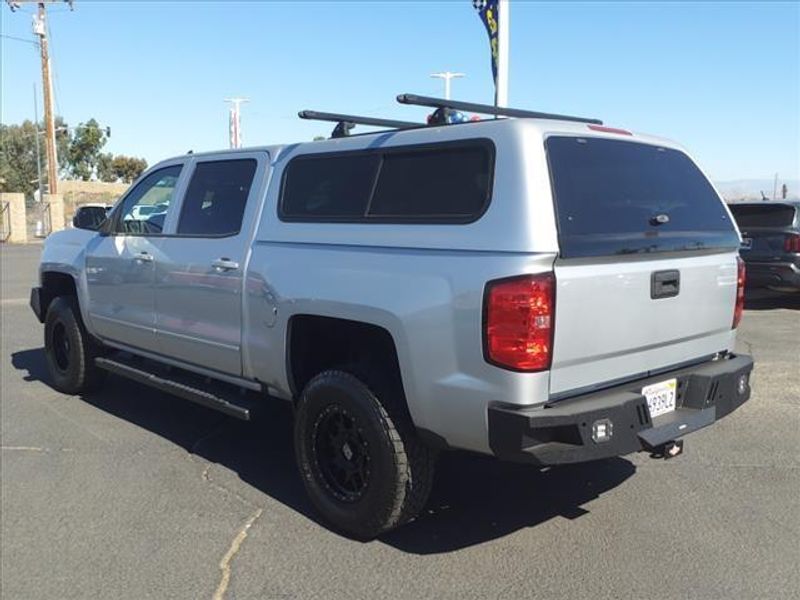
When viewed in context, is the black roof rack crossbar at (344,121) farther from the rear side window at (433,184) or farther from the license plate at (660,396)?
the license plate at (660,396)

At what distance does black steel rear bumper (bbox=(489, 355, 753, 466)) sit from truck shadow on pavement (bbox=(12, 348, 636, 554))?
83 centimetres

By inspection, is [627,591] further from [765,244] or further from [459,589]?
[765,244]

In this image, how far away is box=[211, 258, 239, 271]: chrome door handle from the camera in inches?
179

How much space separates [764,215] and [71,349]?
9863 millimetres

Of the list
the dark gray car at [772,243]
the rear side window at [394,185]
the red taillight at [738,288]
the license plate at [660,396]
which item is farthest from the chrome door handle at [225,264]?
the dark gray car at [772,243]

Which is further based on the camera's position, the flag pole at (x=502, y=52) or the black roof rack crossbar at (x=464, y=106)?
the flag pole at (x=502, y=52)

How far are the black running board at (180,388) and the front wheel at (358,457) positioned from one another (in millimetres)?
634

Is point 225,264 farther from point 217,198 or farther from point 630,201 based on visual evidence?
point 630,201

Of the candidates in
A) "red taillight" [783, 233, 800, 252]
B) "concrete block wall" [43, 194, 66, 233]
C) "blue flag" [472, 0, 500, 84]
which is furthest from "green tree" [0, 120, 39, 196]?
"red taillight" [783, 233, 800, 252]

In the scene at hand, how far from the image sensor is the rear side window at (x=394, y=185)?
3443 mm

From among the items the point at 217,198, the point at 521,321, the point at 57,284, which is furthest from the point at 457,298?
the point at 57,284

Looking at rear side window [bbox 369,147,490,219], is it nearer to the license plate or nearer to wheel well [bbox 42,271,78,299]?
the license plate

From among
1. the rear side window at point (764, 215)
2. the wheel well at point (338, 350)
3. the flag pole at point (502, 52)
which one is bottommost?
the wheel well at point (338, 350)

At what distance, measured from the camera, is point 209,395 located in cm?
480
